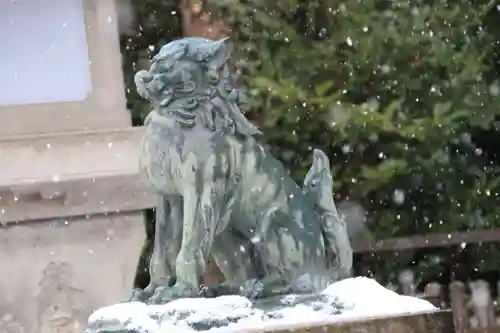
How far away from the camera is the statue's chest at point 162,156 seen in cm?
159

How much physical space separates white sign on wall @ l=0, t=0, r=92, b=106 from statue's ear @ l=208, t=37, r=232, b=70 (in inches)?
44.7

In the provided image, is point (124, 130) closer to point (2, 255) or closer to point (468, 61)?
point (2, 255)

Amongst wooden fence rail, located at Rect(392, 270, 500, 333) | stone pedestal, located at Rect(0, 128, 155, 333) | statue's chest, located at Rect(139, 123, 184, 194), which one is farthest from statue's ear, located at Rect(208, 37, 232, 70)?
wooden fence rail, located at Rect(392, 270, 500, 333)

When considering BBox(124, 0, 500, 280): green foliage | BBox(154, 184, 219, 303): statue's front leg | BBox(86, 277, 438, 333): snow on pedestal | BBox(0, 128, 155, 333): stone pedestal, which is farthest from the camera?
BBox(124, 0, 500, 280): green foliage

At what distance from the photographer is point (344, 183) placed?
3.49 metres

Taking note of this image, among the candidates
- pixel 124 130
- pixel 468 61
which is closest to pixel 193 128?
pixel 124 130

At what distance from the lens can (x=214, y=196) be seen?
1.61m

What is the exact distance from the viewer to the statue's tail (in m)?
1.75

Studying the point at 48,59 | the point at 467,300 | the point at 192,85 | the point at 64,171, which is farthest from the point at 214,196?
the point at 467,300

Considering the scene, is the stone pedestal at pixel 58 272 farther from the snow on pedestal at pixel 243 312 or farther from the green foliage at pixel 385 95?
the snow on pedestal at pixel 243 312

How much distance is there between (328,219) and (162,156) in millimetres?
356

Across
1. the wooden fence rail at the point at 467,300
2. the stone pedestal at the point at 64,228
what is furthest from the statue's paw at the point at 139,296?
the wooden fence rail at the point at 467,300

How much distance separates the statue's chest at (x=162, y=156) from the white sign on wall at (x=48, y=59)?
114 cm

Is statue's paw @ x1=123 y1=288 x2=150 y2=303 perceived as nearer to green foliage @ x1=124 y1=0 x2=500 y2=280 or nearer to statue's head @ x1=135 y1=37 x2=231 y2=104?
statue's head @ x1=135 y1=37 x2=231 y2=104
